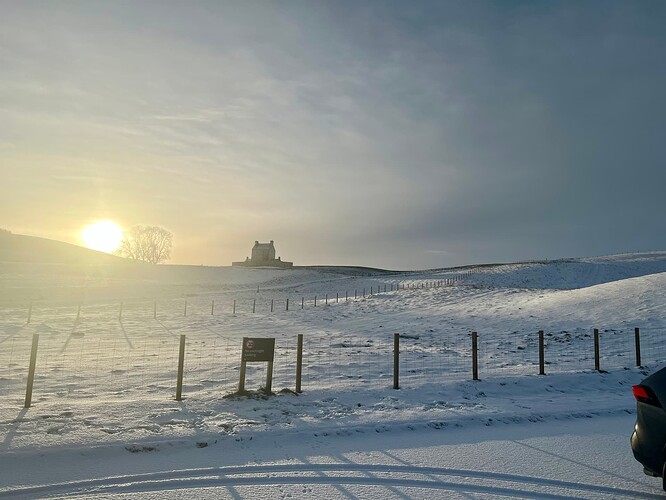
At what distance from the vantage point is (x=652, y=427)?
5.16 m

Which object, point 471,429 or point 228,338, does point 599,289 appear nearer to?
point 228,338

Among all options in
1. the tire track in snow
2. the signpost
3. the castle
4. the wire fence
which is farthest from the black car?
the castle

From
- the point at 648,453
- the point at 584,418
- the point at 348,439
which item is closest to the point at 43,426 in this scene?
the point at 348,439

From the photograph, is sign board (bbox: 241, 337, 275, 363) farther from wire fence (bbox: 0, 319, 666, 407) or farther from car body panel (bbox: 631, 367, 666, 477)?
car body panel (bbox: 631, 367, 666, 477)

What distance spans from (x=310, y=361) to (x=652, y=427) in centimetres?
1121

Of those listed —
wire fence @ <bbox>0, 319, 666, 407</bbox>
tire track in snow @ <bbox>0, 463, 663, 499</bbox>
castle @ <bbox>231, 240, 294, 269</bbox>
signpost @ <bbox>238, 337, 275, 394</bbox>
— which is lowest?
tire track in snow @ <bbox>0, 463, 663, 499</bbox>

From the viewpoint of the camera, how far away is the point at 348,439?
7.95 metres

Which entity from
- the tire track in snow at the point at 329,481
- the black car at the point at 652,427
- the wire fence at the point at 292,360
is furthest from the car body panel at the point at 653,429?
the wire fence at the point at 292,360

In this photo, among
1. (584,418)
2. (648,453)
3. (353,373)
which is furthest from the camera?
(353,373)

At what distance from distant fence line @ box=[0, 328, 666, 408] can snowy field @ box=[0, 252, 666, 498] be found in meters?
0.09

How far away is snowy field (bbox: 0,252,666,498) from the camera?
19.9 ft

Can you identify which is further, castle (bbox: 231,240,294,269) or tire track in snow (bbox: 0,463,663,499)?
castle (bbox: 231,240,294,269)

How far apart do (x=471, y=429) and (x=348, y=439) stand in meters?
2.37

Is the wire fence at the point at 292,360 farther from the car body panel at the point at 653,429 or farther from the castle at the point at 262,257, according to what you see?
the castle at the point at 262,257
